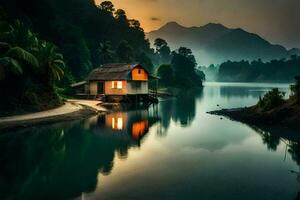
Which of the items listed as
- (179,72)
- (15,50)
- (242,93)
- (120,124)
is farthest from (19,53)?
(179,72)

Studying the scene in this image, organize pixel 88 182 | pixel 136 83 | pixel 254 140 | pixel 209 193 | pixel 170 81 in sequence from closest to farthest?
pixel 209 193 < pixel 88 182 < pixel 254 140 < pixel 136 83 < pixel 170 81

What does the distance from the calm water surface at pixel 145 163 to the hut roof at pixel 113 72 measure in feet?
70.6

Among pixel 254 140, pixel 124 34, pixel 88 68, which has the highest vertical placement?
pixel 124 34

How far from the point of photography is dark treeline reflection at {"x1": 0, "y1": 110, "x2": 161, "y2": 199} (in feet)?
43.7

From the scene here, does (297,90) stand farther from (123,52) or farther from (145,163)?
(123,52)

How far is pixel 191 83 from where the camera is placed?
119 meters

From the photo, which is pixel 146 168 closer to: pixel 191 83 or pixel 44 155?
pixel 44 155

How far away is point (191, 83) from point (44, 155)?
102719 mm

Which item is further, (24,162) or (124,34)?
(124,34)

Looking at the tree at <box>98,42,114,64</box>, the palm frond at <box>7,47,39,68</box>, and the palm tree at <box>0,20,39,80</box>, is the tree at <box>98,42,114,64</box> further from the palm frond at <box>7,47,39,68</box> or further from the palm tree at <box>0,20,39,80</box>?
Answer: the palm frond at <box>7,47,39,68</box>

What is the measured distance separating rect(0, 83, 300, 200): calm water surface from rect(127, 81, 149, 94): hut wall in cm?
2241

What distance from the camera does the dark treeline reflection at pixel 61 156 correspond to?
43.7ft

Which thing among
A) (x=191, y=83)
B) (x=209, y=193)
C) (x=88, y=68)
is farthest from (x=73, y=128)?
(x=191, y=83)

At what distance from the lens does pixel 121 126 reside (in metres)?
30.0
